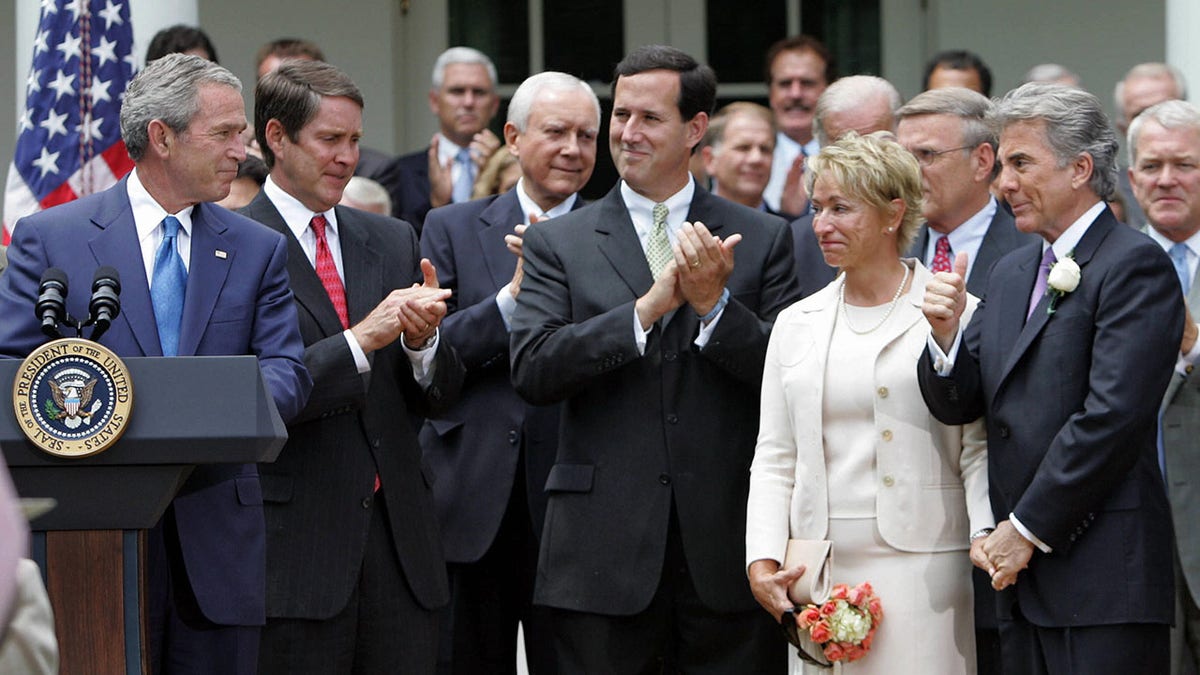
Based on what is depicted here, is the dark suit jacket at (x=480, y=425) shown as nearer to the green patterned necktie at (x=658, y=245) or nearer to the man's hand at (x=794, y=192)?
the green patterned necktie at (x=658, y=245)

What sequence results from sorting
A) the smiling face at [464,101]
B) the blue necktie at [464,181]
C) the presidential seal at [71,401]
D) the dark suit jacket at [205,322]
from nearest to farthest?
1. the presidential seal at [71,401]
2. the dark suit jacket at [205,322]
3. the blue necktie at [464,181]
4. the smiling face at [464,101]

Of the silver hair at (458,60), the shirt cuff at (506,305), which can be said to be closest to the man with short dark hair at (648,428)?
the shirt cuff at (506,305)

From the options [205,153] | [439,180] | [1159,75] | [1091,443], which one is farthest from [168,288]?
[1159,75]

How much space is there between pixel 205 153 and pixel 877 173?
178 centimetres

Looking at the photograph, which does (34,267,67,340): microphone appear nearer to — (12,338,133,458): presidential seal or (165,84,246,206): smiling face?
(12,338,133,458): presidential seal

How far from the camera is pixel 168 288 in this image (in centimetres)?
462

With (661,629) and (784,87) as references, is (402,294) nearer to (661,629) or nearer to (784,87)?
(661,629)

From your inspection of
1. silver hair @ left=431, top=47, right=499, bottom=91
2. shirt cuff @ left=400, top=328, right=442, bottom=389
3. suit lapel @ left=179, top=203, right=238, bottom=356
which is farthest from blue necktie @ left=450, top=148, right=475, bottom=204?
suit lapel @ left=179, top=203, right=238, bottom=356

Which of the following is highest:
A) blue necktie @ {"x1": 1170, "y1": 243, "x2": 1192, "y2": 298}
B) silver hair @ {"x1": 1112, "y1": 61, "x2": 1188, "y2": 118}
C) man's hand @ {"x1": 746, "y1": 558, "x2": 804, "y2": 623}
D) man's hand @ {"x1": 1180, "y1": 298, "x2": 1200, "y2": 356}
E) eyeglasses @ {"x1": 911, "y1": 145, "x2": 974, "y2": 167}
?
silver hair @ {"x1": 1112, "y1": 61, "x2": 1188, "y2": 118}

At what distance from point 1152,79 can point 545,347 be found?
381 centimetres

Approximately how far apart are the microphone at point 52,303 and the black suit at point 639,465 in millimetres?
1463

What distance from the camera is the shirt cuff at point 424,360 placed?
530 centimetres

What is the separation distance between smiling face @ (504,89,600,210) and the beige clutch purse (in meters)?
1.74

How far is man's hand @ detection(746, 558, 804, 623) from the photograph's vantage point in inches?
194
